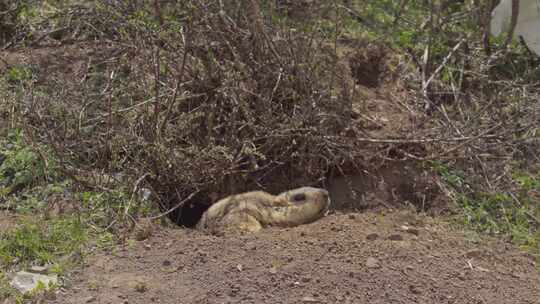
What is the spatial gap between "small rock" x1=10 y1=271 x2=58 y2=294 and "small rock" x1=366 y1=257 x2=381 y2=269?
1673 millimetres

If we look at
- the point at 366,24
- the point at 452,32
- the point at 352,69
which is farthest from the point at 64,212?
the point at 452,32

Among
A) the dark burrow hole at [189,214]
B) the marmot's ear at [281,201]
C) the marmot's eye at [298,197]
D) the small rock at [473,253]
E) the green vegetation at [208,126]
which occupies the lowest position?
the dark burrow hole at [189,214]

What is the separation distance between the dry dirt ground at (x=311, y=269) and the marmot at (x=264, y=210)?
0.53 ft

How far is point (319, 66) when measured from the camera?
17.6ft

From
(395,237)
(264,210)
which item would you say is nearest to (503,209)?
(395,237)

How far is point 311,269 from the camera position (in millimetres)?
4020

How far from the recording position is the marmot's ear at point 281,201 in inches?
193

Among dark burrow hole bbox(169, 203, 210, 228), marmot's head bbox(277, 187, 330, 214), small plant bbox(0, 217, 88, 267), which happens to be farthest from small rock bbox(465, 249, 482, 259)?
small plant bbox(0, 217, 88, 267)

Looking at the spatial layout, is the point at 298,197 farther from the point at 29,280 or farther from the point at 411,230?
the point at 29,280

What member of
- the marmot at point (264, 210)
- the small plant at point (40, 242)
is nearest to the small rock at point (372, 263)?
the marmot at point (264, 210)

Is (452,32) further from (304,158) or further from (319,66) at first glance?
(304,158)

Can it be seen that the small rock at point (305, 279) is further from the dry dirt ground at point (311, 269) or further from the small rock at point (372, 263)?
the small rock at point (372, 263)

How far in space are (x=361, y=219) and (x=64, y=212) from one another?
1853mm

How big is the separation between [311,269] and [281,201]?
0.96 m
